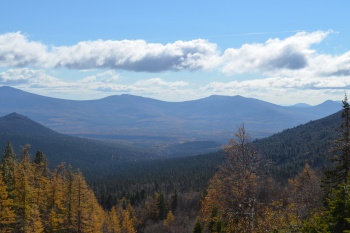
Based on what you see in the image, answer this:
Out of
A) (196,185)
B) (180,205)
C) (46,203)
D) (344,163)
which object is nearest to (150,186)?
(196,185)

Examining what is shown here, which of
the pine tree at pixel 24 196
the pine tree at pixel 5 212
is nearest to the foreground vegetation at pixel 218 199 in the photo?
the pine tree at pixel 5 212

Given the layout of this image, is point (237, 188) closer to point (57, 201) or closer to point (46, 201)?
point (57, 201)

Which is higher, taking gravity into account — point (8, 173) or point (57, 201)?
point (8, 173)

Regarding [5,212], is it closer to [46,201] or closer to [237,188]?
[46,201]

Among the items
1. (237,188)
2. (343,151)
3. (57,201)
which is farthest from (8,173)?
(343,151)

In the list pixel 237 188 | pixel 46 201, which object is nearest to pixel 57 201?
pixel 46 201

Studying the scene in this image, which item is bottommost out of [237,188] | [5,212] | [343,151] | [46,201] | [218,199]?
[46,201]

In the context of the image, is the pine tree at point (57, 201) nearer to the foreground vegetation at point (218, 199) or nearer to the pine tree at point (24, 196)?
the foreground vegetation at point (218, 199)

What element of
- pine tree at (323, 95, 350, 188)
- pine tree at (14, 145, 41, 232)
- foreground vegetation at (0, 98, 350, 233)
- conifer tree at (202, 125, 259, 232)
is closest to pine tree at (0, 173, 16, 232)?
foreground vegetation at (0, 98, 350, 233)

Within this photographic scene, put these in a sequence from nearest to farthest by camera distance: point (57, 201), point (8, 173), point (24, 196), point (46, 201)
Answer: point (24, 196), point (57, 201), point (46, 201), point (8, 173)

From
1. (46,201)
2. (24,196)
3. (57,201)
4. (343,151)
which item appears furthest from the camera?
(46,201)

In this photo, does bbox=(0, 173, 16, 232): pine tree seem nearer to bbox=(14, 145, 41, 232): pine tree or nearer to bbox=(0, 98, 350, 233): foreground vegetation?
bbox=(0, 98, 350, 233): foreground vegetation

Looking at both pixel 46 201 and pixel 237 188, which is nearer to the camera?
pixel 237 188

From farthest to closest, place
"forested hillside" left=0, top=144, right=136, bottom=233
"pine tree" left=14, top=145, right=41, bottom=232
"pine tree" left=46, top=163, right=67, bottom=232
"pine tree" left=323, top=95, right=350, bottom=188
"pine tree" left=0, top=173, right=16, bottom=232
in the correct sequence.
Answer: "pine tree" left=46, top=163, right=67, bottom=232
"forested hillside" left=0, top=144, right=136, bottom=233
"pine tree" left=14, top=145, right=41, bottom=232
"pine tree" left=0, top=173, right=16, bottom=232
"pine tree" left=323, top=95, right=350, bottom=188
